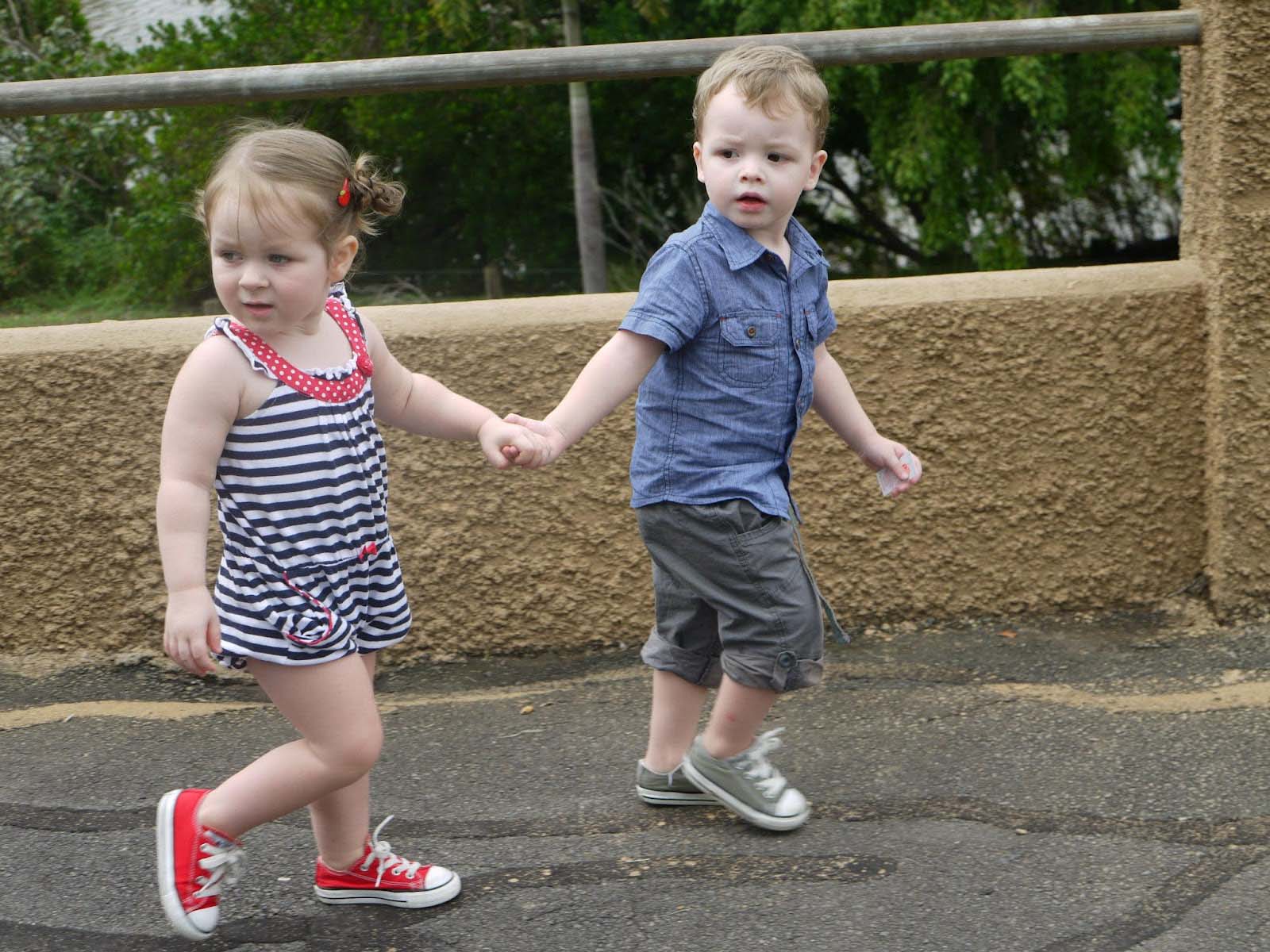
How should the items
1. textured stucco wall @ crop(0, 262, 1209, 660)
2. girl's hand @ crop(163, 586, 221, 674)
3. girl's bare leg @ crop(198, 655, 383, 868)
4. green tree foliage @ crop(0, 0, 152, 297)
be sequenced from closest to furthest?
girl's hand @ crop(163, 586, 221, 674), girl's bare leg @ crop(198, 655, 383, 868), textured stucco wall @ crop(0, 262, 1209, 660), green tree foliage @ crop(0, 0, 152, 297)

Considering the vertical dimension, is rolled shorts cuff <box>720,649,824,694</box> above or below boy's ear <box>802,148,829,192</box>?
below

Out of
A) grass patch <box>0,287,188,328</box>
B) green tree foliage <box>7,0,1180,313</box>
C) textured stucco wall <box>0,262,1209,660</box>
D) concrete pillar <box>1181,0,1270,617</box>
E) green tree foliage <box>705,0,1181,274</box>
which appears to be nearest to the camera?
concrete pillar <box>1181,0,1270,617</box>

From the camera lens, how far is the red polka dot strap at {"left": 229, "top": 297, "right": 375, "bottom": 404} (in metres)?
2.04

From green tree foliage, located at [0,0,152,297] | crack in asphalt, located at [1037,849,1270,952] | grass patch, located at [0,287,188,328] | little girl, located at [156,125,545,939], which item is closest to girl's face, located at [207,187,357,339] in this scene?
little girl, located at [156,125,545,939]

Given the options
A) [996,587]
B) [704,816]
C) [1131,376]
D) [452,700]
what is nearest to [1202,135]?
[1131,376]

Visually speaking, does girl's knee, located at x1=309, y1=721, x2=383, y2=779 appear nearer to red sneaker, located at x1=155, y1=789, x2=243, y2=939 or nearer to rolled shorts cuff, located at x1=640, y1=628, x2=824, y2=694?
red sneaker, located at x1=155, y1=789, x2=243, y2=939

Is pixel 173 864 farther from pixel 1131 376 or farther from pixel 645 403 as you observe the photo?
pixel 1131 376

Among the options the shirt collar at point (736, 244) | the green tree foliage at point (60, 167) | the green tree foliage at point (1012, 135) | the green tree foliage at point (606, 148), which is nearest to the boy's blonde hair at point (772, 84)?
the shirt collar at point (736, 244)

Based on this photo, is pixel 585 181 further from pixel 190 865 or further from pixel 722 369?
pixel 190 865

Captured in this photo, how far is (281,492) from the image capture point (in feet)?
6.69

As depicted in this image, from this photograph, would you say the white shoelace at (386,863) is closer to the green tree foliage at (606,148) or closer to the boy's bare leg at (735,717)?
the boy's bare leg at (735,717)

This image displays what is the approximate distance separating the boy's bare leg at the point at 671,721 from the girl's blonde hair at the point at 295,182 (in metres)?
1.04

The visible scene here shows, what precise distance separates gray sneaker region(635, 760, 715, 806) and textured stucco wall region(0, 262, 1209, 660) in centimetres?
72

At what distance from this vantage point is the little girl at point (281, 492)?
6.56ft
